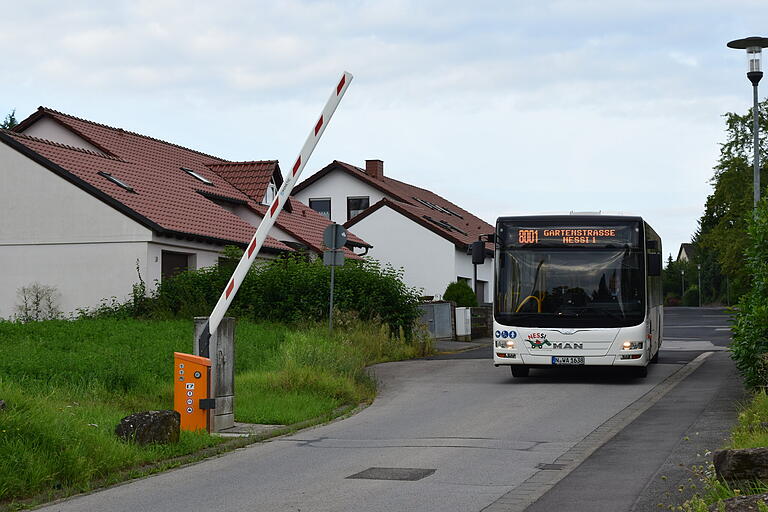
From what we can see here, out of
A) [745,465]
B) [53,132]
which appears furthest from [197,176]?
[745,465]

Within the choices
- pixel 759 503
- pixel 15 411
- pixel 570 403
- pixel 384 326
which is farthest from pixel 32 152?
pixel 759 503

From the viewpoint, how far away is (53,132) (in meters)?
37.0

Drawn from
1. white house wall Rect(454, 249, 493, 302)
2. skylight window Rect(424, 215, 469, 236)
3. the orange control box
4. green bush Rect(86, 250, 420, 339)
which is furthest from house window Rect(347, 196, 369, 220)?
the orange control box

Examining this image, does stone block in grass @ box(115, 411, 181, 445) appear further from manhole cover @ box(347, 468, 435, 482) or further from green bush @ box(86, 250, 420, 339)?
green bush @ box(86, 250, 420, 339)

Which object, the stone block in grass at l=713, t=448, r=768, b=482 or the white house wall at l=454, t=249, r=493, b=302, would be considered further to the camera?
the white house wall at l=454, t=249, r=493, b=302

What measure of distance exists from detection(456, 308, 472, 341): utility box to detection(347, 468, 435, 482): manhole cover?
25494 mm

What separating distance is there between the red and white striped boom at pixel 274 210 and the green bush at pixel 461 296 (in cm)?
2896

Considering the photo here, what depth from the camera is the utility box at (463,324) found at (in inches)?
1421

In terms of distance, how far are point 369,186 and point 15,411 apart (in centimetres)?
4678

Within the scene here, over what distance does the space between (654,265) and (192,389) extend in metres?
10.3

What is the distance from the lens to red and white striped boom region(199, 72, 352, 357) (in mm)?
13078

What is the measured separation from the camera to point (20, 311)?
29.7 metres

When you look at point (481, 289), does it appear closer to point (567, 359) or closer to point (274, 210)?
point (567, 359)

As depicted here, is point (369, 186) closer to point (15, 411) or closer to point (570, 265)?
point (570, 265)
